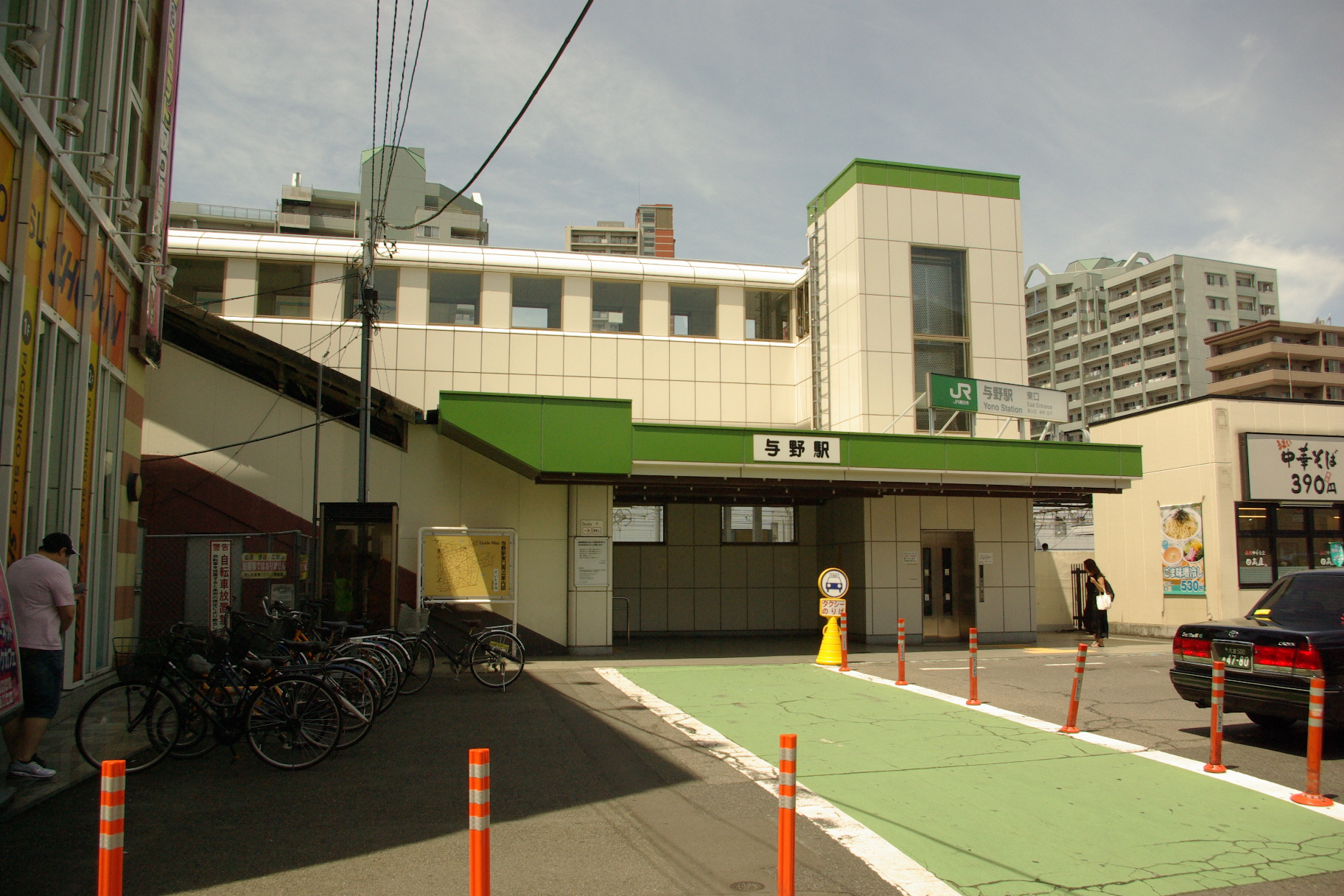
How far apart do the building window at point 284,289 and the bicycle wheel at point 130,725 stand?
52.1 feet

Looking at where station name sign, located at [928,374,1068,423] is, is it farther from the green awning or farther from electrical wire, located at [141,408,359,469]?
electrical wire, located at [141,408,359,469]

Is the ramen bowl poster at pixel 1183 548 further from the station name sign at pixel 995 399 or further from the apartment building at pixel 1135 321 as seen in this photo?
the apartment building at pixel 1135 321

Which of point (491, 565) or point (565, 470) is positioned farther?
point (491, 565)

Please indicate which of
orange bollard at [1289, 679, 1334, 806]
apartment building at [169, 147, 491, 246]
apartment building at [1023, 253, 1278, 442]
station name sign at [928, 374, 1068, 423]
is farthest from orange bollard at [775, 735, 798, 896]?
apartment building at [1023, 253, 1278, 442]

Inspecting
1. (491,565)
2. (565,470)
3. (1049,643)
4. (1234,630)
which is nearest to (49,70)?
(565,470)

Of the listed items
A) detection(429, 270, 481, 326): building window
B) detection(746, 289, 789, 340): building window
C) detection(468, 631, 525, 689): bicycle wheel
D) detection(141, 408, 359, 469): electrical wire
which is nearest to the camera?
detection(468, 631, 525, 689): bicycle wheel

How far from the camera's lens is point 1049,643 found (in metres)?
20.7

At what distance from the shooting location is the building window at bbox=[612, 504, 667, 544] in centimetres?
2253

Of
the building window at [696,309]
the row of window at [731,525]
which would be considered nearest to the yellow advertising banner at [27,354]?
the row of window at [731,525]

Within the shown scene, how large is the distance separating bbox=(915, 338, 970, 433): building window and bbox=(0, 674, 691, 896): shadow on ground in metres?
12.8

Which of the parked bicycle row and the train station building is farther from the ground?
the train station building

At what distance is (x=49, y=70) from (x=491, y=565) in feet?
33.5

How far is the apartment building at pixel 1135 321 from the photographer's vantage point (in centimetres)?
8825

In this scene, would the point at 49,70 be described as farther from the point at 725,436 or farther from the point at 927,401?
the point at 927,401
